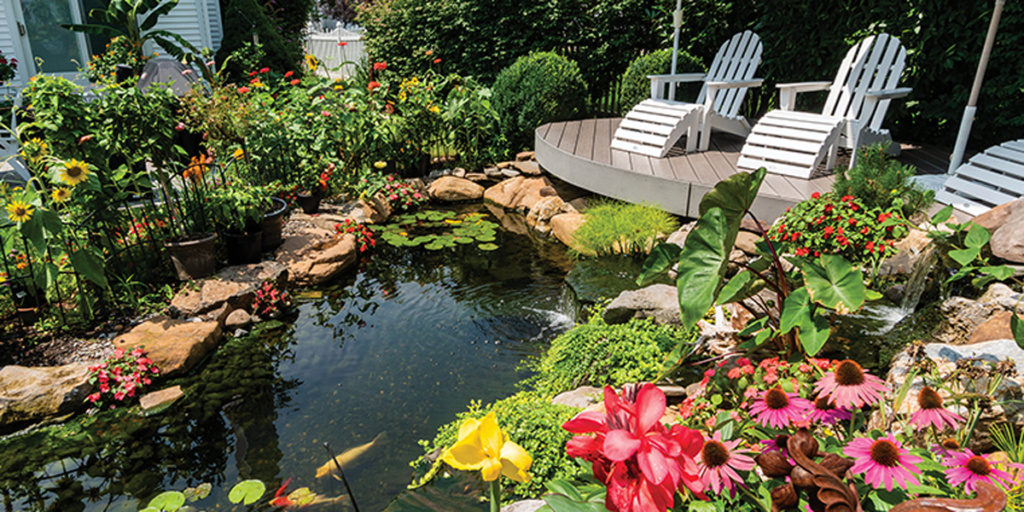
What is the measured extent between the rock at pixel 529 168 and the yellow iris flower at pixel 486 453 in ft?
20.7

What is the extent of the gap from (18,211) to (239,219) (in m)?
1.31

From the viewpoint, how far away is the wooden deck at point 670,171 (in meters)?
4.46

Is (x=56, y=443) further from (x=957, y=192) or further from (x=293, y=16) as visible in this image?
(x=293, y=16)

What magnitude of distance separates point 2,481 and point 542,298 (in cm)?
332

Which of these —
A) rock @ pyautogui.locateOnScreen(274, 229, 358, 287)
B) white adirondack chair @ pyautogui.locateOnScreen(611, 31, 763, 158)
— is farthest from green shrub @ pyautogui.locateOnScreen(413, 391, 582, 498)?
white adirondack chair @ pyautogui.locateOnScreen(611, 31, 763, 158)

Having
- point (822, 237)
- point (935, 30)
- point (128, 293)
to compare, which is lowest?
point (128, 293)

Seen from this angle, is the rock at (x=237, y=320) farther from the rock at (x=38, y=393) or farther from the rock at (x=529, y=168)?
the rock at (x=529, y=168)

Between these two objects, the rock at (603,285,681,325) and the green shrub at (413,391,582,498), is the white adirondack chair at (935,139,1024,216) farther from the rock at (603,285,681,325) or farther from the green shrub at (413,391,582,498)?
the green shrub at (413,391,582,498)

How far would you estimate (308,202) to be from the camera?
5.84m

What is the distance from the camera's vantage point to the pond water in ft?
8.48

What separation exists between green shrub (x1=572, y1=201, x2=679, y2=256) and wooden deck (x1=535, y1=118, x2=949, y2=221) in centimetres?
18

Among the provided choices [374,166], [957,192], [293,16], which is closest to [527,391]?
[957,192]

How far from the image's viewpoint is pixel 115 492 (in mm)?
2531

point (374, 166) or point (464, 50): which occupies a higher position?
point (464, 50)
